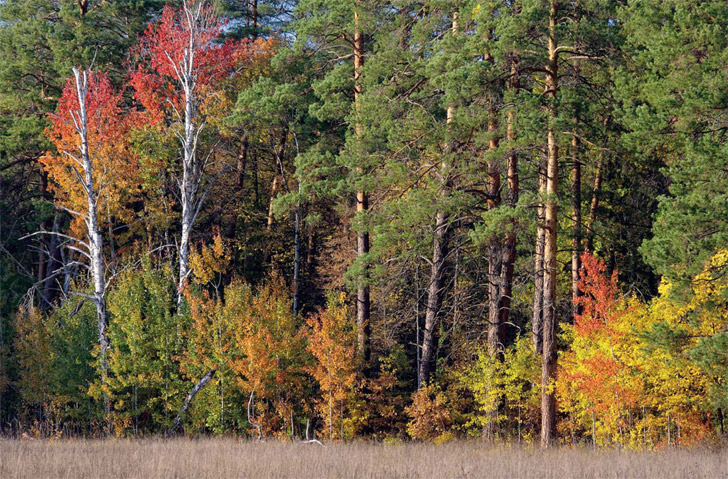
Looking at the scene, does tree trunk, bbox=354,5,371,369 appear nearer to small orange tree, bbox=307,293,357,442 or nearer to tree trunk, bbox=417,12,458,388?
small orange tree, bbox=307,293,357,442

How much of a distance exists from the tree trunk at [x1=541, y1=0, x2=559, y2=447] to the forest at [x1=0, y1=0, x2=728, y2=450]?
0.08 meters

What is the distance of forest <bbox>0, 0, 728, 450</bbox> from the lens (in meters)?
18.2

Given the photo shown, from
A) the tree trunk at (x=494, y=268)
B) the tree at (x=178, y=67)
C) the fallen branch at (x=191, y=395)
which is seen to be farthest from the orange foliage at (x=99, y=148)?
the tree trunk at (x=494, y=268)

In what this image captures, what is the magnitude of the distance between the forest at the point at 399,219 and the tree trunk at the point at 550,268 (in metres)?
0.08

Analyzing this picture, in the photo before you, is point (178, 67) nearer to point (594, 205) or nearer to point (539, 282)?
point (594, 205)

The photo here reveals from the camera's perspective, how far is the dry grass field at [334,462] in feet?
48.4

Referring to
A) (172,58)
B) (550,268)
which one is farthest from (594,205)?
(172,58)

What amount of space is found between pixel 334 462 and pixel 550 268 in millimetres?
6790

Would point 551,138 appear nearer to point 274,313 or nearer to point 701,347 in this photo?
point 701,347

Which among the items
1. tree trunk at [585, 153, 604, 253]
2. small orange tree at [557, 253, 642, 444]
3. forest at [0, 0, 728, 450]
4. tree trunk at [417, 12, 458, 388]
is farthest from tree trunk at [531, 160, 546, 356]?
tree trunk at [585, 153, 604, 253]

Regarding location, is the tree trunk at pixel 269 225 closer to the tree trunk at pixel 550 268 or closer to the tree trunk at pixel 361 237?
the tree trunk at pixel 361 237

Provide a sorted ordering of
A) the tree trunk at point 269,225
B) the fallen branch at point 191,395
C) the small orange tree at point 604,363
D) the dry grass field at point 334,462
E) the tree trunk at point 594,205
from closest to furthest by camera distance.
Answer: the dry grass field at point 334,462
the small orange tree at point 604,363
the fallen branch at point 191,395
the tree trunk at point 594,205
the tree trunk at point 269,225

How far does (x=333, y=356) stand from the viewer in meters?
22.9

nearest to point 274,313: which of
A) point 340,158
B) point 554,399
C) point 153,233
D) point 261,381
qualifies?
point 261,381
